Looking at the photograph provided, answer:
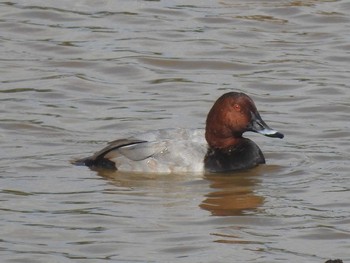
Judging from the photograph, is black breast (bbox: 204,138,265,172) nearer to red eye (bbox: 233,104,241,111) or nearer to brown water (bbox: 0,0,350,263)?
brown water (bbox: 0,0,350,263)

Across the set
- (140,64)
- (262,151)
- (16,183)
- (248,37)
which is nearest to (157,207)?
(16,183)

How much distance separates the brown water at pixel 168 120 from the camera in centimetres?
816

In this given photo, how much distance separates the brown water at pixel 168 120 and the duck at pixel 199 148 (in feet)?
0.43

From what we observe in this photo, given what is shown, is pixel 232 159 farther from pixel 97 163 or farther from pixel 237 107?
pixel 97 163

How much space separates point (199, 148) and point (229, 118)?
36 centimetres

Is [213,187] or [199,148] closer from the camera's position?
[213,187]

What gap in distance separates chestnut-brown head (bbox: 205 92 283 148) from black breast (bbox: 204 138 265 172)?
0.37ft

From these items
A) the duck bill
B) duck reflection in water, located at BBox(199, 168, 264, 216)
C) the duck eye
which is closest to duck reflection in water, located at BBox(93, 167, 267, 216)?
duck reflection in water, located at BBox(199, 168, 264, 216)

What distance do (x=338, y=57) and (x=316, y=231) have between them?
5.64 meters

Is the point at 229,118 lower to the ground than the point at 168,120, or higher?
higher

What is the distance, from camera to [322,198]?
30.4 feet

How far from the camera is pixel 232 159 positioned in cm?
1040

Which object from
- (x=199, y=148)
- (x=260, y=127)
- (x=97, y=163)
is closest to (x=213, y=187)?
(x=199, y=148)

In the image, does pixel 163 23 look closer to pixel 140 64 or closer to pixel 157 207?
pixel 140 64
